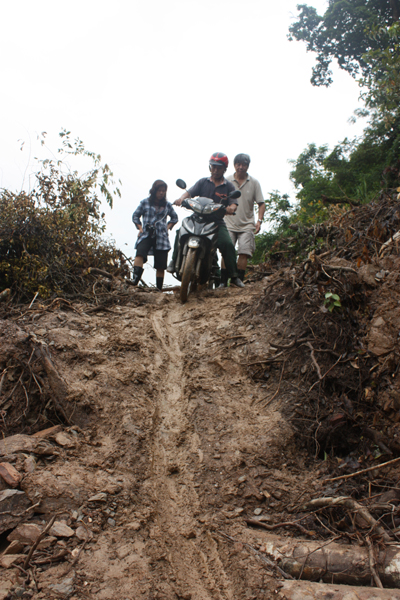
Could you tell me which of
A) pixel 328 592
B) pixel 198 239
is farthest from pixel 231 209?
Answer: pixel 328 592

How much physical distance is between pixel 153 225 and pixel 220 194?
1.28m

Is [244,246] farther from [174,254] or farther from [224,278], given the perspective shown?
[174,254]

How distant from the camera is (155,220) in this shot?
6766 millimetres

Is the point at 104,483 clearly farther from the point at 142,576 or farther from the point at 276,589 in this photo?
the point at 276,589

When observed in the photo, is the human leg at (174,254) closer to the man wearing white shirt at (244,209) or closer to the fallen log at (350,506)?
the man wearing white shirt at (244,209)

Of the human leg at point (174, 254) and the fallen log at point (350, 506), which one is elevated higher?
the human leg at point (174, 254)

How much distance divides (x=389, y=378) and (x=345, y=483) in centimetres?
81

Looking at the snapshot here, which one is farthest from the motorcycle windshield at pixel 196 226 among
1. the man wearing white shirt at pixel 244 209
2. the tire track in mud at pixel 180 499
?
the tire track in mud at pixel 180 499

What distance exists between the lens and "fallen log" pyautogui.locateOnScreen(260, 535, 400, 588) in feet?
6.13

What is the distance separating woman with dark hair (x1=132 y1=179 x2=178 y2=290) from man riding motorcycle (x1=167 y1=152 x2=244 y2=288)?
0.69 meters

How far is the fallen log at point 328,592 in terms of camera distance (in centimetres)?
175

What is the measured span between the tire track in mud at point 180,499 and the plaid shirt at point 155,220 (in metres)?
3.14

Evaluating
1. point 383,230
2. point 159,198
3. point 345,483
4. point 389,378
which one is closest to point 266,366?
point 389,378

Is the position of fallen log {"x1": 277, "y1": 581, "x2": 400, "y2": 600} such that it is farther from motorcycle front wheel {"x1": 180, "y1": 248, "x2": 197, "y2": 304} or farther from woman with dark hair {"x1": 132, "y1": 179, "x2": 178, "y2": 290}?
woman with dark hair {"x1": 132, "y1": 179, "x2": 178, "y2": 290}
